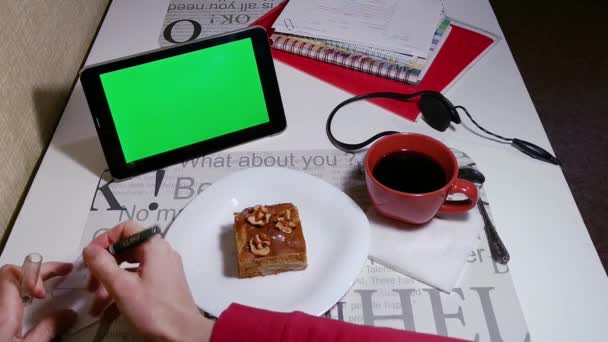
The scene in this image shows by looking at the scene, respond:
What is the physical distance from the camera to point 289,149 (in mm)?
755

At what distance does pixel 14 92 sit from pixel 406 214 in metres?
0.54

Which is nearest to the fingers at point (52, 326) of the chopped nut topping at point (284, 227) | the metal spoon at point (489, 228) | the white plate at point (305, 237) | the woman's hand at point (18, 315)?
the woman's hand at point (18, 315)

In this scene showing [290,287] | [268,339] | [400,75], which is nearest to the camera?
[268,339]

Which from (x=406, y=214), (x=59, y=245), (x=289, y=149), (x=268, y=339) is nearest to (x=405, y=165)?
(x=406, y=214)

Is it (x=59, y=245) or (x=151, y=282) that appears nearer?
(x=151, y=282)

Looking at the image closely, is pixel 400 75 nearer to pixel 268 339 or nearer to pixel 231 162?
pixel 231 162

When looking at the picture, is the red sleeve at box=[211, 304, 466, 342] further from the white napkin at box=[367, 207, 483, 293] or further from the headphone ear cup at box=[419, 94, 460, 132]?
the headphone ear cup at box=[419, 94, 460, 132]

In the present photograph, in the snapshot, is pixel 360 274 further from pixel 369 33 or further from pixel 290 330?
pixel 369 33

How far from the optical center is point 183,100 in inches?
28.0

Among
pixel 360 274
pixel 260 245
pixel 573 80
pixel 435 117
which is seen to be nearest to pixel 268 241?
pixel 260 245

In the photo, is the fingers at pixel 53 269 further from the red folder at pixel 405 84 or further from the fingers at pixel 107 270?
the red folder at pixel 405 84

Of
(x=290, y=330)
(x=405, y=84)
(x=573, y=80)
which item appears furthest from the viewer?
(x=573, y=80)

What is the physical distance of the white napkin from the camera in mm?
601

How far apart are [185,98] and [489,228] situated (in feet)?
1.45
